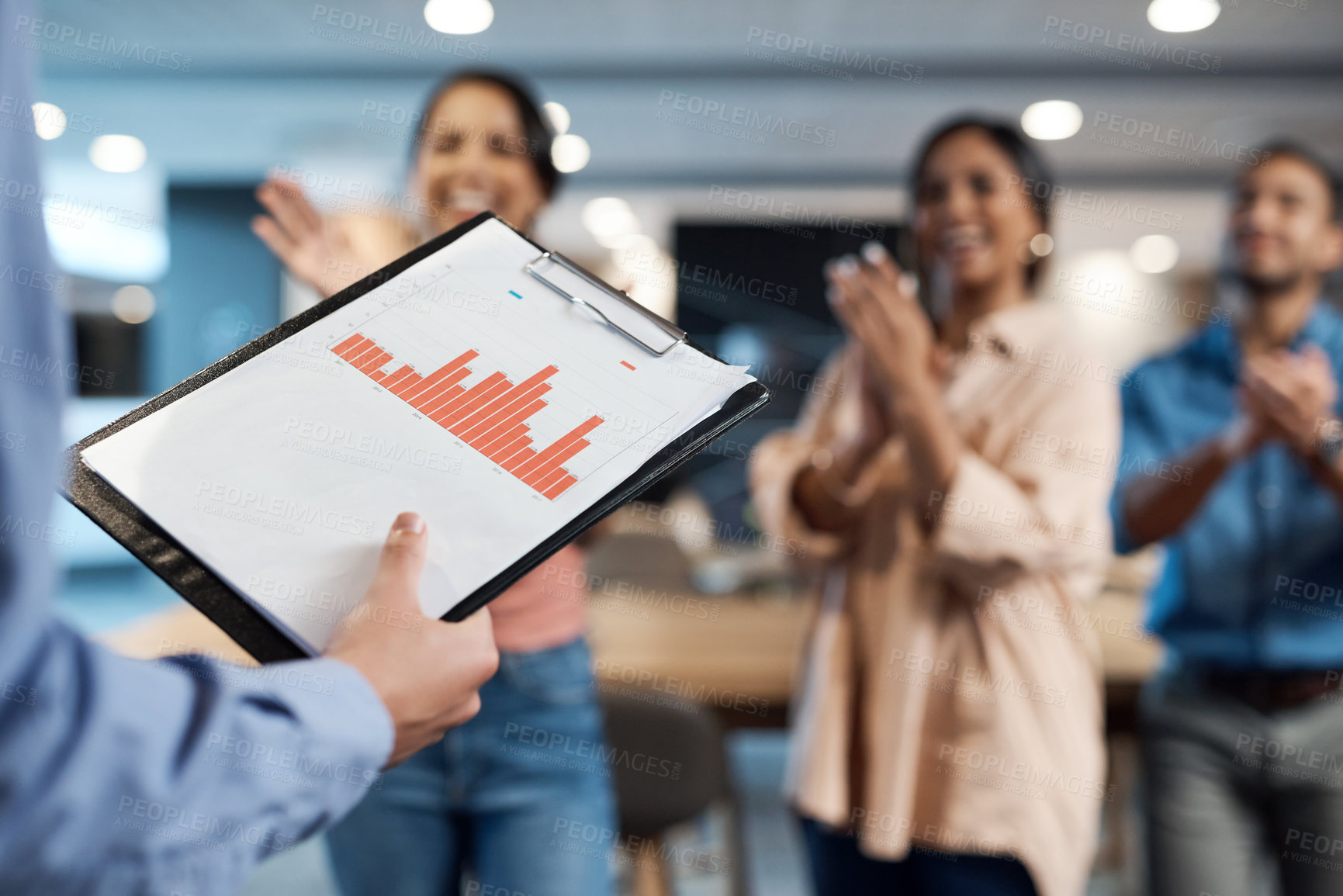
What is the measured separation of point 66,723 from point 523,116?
94cm

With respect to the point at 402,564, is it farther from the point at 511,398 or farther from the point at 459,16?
the point at 459,16

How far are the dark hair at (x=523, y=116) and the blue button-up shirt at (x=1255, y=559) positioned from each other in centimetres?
107

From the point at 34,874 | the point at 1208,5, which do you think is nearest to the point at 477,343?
the point at 34,874

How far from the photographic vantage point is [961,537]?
3.56 feet

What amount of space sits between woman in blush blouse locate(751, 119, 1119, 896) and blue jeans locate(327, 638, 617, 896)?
373 millimetres

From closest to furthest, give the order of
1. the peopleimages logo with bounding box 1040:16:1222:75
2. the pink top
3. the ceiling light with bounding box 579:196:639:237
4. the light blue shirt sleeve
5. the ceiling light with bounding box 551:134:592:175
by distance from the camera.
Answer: the pink top < the light blue shirt sleeve < the peopleimages logo with bounding box 1040:16:1222:75 < the ceiling light with bounding box 551:134:592:175 < the ceiling light with bounding box 579:196:639:237

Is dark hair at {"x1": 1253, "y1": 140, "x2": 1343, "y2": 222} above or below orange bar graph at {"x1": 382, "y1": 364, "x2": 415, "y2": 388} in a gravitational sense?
above

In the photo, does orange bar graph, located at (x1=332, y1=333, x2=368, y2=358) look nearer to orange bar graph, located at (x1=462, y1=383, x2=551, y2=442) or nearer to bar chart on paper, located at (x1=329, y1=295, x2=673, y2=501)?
bar chart on paper, located at (x1=329, y1=295, x2=673, y2=501)

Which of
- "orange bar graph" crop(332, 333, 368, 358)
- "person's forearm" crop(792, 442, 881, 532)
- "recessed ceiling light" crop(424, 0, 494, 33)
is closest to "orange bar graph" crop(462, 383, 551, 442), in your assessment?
"orange bar graph" crop(332, 333, 368, 358)

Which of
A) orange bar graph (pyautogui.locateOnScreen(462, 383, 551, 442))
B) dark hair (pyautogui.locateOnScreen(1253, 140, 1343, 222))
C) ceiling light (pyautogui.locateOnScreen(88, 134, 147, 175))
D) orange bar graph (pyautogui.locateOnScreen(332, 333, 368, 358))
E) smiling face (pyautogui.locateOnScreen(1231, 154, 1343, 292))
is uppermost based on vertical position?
ceiling light (pyautogui.locateOnScreen(88, 134, 147, 175))

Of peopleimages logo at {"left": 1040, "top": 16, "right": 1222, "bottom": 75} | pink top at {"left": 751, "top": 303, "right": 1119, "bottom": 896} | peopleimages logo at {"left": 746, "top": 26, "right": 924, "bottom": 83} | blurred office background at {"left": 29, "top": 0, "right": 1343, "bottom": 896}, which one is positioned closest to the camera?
pink top at {"left": 751, "top": 303, "right": 1119, "bottom": 896}

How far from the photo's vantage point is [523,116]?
1.12 metres

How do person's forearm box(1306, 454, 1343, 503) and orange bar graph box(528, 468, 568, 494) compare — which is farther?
person's forearm box(1306, 454, 1343, 503)

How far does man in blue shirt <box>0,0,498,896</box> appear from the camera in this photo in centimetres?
35
